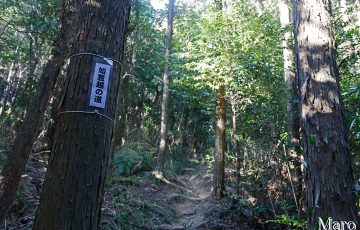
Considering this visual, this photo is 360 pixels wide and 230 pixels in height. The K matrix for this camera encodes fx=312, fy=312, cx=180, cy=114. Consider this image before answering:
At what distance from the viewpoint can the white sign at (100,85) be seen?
2.41 metres

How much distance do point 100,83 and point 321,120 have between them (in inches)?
99.2

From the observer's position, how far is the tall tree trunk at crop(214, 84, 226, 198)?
1054 cm

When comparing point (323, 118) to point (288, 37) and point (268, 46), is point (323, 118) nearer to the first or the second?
point (288, 37)

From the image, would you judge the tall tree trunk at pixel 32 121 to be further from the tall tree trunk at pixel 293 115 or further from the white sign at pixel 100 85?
the tall tree trunk at pixel 293 115

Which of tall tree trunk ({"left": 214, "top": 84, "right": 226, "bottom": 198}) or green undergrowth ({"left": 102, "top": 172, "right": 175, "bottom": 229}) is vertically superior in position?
tall tree trunk ({"left": 214, "top": 84, "right": 226, "bottom": 198})

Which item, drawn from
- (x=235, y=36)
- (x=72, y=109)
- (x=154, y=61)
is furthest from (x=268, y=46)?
(x=154, y=61)

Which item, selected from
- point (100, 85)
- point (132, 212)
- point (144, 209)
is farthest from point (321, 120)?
point (144, 209)

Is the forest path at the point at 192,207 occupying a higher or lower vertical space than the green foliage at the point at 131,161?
lower

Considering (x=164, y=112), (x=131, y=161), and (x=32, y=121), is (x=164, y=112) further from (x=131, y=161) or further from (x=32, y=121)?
(x=32, y=121)

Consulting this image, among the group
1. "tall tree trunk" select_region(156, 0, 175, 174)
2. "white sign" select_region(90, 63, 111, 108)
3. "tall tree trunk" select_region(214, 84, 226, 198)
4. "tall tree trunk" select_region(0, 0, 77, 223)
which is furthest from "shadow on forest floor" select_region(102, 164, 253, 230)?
"white sign" select_region(90, 63, 111, 108)

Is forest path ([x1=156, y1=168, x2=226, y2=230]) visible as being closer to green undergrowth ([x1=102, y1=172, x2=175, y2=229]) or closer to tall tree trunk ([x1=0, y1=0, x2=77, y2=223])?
green undergrowth ([x1=102, y1=172, x2=175, y2=229])

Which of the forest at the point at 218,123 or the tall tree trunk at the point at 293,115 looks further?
the tall tree trunk at the point at 293,115

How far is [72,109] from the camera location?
2357 millimetres

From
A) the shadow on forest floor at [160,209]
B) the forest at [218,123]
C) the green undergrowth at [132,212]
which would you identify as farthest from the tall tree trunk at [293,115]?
the green undergrowth at [132,212]
